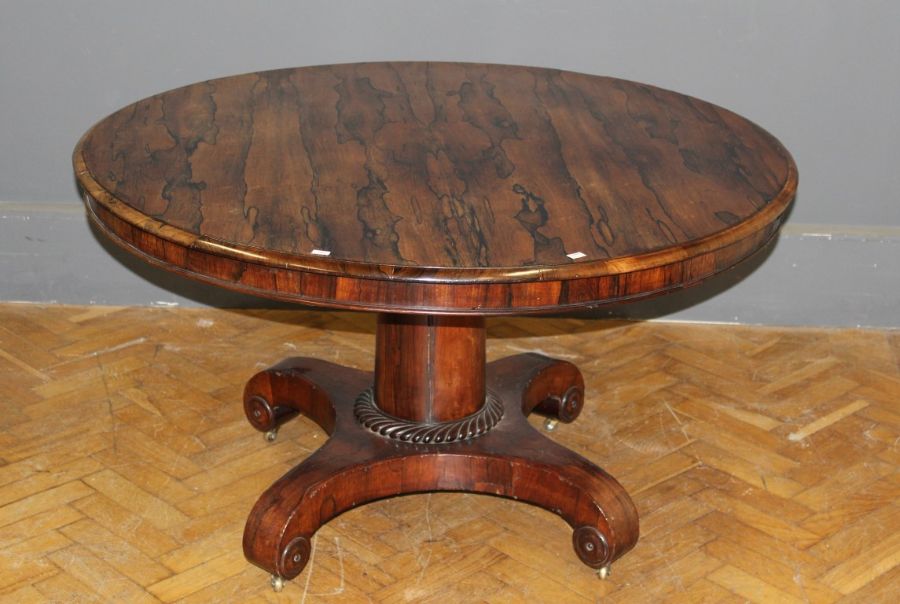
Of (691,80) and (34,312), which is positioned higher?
(691,80)

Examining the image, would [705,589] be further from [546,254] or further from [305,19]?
[305,19]

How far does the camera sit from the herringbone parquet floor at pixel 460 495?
7.75ft

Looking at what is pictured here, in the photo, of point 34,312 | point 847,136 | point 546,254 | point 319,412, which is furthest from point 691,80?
point 34,312

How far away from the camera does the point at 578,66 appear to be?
3.26m

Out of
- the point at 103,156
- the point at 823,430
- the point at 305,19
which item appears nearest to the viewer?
the point at 103,156

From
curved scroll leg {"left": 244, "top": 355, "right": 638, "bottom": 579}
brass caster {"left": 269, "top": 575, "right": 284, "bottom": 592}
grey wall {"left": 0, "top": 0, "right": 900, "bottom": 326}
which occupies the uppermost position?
grey wall {"left": 0, "top": 0, "right": 900, "bottom": 326}

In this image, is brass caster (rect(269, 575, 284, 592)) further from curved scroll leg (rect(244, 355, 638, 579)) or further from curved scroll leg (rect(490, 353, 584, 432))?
curved scroll leg (rect(490, 353, 584, 432))

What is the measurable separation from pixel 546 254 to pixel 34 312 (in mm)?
1999

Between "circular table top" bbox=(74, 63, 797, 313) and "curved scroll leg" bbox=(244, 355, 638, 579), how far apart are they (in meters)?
0.57

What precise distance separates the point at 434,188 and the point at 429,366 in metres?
0.52

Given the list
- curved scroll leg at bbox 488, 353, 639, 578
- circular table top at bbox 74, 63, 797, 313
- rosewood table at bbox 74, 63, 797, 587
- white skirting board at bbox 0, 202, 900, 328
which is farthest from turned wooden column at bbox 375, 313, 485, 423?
white skirting board at bbox 0, 202, 900, 328

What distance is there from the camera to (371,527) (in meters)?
2.52

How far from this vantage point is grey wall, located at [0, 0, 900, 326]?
3205mm

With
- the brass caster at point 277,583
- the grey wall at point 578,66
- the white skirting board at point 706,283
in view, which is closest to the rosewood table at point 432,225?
the brass caster at point 277,583
